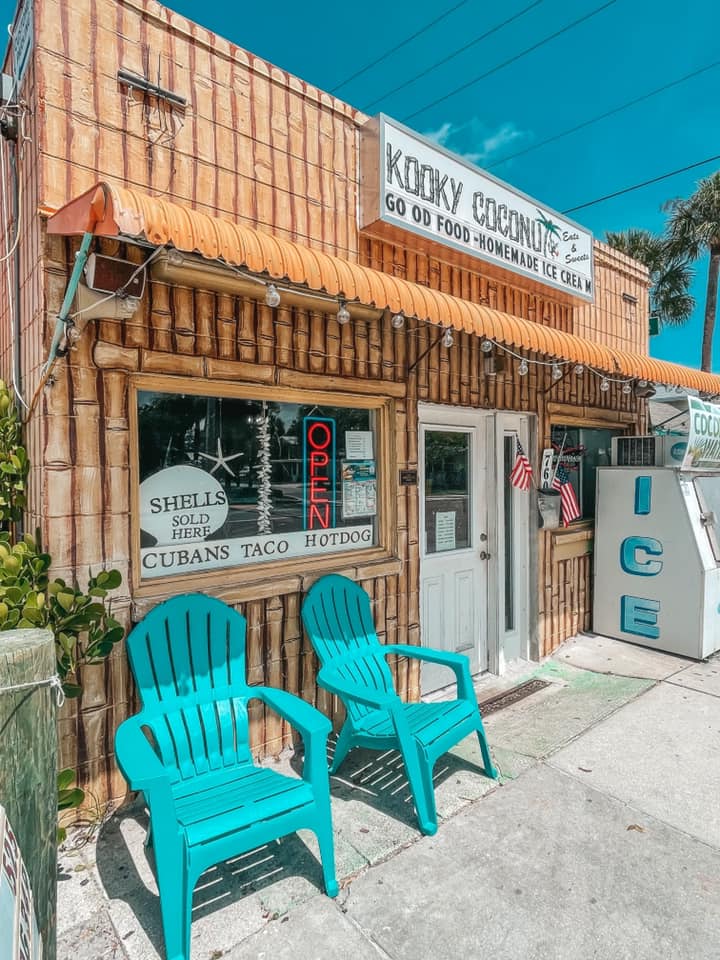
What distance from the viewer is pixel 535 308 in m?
4.92

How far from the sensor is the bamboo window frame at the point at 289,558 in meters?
2.81

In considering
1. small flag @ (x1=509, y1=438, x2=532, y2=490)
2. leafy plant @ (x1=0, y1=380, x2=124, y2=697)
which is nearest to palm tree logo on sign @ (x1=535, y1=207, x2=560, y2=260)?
small flag @ (x1=509, y1=438, x2=532, y2=490)

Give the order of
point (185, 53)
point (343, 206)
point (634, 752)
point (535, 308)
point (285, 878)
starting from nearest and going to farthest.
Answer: point (285, 878), point (185, 53), point (634, 752), point (343, 206), point (535, 308)

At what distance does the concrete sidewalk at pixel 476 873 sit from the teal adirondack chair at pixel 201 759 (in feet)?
0.64

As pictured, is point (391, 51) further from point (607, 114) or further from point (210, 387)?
point (210, 387)

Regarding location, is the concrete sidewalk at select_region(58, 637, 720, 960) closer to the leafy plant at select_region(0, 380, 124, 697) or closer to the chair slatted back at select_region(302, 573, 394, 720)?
the chair slatted back at select_region(302, 573, 394, 720)

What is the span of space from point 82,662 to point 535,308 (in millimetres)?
4367

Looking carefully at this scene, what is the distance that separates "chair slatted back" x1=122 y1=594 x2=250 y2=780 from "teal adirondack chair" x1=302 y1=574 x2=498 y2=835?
0.48 m

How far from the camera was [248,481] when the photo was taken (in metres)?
3.29

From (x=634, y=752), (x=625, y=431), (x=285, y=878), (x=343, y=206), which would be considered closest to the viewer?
(x=285, y=878)

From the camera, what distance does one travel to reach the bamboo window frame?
2812mm

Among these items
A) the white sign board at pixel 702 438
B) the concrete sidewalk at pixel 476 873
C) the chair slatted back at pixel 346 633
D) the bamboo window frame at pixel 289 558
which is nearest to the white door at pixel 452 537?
the bamboo window frame at pixel 289 558

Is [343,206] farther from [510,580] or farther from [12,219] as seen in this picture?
[510,580]

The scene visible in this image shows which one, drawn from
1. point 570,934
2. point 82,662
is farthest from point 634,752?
point 82,662
